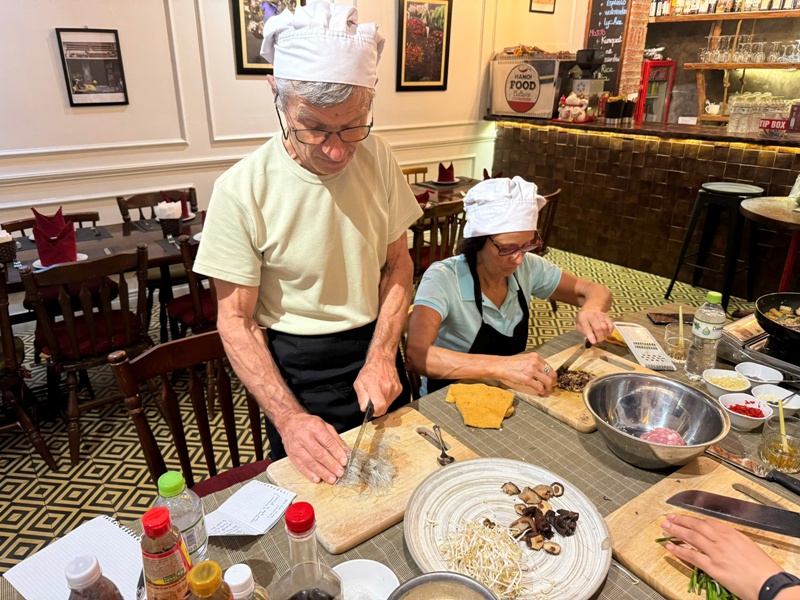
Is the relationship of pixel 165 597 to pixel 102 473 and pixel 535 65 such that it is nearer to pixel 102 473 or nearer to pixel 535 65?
pixel 102 473

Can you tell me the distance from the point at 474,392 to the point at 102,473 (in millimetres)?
1977

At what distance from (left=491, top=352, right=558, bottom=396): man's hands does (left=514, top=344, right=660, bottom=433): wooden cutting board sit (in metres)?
0.02

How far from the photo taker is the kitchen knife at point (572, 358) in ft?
5.15

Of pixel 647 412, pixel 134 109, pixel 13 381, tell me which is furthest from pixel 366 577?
pixel 134 109

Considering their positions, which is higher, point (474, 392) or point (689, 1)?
point (689, 1)

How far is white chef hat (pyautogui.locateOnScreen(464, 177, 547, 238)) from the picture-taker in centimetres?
165

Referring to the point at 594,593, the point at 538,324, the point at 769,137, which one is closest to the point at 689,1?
the point at 769,137

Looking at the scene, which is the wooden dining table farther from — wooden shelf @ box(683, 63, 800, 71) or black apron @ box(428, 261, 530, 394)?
wooden shelf @ box(683, 63, 800, 71)

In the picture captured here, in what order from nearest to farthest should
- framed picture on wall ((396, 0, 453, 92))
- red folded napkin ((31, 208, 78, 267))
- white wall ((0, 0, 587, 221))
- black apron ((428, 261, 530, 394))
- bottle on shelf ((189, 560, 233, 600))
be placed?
bottle on shelf ((189, 560, 233, 600)) < black apron ((428, 261, 530, 394)) < red folded napkin ((31, 208, 78, 267)) < white wall ((0, 0, 587, 221)) < framed picture on wall ((396, 0, 453, 92))

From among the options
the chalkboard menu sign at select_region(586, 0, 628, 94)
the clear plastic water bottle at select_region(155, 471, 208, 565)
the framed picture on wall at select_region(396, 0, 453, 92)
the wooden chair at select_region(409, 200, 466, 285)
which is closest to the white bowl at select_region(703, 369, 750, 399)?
the clear plastic water bottle at select_region(155, 471, 208, 565)

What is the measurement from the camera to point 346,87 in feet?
3.92

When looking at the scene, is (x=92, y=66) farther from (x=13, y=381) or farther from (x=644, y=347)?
(x=644, y=347)

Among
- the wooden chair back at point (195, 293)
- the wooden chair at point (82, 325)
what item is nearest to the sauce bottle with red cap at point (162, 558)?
the wooden chair at point (82, 325)

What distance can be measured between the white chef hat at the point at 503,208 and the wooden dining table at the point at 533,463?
1.77 feet
